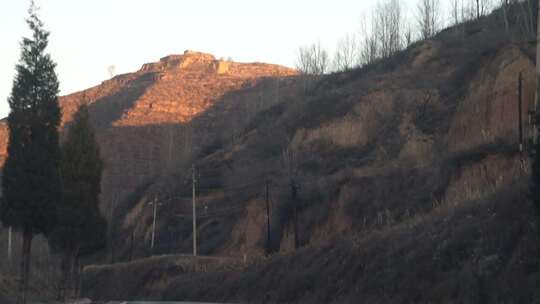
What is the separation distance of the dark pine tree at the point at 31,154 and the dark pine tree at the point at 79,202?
10.4 metres

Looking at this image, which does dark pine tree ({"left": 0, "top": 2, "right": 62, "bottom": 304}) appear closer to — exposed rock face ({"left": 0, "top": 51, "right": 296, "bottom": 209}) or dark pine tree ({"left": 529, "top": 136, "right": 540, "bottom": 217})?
dark pine tree ({"left": 529, "top": 136, "right": 540, "bottom": 217})

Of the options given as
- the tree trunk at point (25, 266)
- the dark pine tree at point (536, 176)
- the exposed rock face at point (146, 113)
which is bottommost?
the tree trunk at point (25, 266)

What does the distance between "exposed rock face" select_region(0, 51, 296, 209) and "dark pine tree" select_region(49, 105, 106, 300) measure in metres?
57.2

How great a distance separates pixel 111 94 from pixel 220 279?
138479 millimetres

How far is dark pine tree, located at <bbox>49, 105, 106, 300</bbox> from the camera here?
4259 cm

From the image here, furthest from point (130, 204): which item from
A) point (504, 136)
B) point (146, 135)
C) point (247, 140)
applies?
point (504, 136)

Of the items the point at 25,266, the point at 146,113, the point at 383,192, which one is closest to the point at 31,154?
the point at 25,266

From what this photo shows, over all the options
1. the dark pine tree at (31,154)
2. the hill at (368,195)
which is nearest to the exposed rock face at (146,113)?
the hill at (368,195)

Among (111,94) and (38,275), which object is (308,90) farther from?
(111,94)

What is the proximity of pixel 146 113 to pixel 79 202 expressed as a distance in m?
103

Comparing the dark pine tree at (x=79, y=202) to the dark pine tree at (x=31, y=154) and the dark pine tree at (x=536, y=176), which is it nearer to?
the dark pine tree at (x=31, y=154)

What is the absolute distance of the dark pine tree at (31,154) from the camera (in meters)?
30.3

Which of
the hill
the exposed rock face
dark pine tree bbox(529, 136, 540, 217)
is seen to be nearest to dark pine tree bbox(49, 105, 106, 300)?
the hill

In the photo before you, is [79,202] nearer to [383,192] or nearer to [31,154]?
[31,154]
